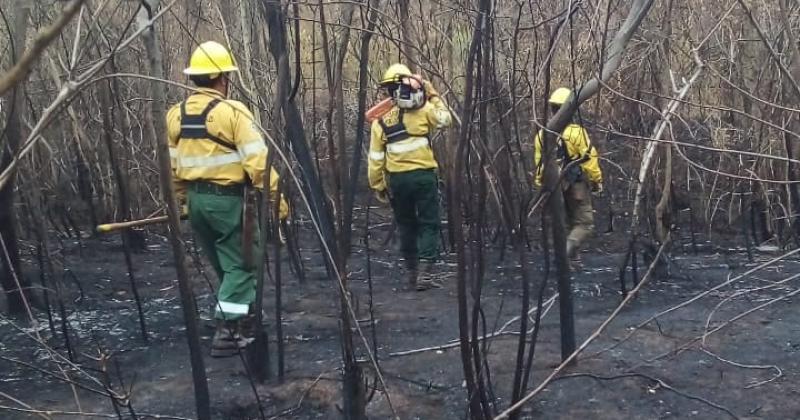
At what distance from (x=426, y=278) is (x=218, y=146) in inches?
98.5

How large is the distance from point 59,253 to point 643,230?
5835mm

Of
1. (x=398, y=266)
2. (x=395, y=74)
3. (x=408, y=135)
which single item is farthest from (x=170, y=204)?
(x=398, y=266)

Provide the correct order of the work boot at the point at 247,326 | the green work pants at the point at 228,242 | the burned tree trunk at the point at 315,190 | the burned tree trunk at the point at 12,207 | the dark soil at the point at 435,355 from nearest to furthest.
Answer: the burned tree trunk at the point at 315,190 < the dark soil at the point at 435,355 < the burned tree trunk at the point at 12,207 < the green work pants at the point at 228,242 < the work boot at the point at 247,326

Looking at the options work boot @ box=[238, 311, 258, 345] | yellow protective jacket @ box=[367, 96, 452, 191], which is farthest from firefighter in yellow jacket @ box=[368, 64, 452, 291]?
work boot @ box=[238, 311, 258, 345]

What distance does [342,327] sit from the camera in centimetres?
372

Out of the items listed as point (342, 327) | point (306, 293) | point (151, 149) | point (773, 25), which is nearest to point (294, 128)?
point (342, 327)

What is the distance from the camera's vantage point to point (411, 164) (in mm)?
7402

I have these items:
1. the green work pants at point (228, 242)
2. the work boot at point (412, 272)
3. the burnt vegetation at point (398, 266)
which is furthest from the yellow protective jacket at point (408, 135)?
the green work pants at point (228, 242)

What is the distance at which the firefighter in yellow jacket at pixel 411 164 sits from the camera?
7.21 m

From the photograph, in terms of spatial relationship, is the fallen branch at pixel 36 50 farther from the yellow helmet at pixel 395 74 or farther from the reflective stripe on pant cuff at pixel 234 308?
the yellow helmet at pixel 395 74

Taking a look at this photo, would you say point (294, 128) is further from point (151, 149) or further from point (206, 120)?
point (151, 149)

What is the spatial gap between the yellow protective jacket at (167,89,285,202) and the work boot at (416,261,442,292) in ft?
6.79

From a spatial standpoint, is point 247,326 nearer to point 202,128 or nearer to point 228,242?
point 228,242

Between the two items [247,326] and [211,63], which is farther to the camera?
[247,326]
